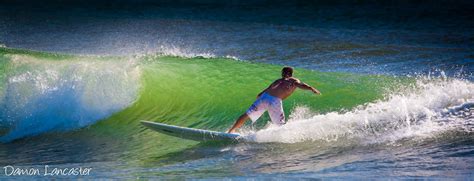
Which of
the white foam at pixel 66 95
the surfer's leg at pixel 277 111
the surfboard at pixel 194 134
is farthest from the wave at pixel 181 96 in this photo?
the surfboard at pixel 194 134

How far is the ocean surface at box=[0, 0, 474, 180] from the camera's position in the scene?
7.68 m

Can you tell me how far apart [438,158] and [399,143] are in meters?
0.87

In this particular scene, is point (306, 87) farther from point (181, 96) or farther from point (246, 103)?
point (181, 96)

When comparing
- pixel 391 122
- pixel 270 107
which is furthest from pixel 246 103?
pixel 391 122

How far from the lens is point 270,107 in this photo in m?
9.28

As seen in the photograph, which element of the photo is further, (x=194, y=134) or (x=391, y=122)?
(x=194, y=134)

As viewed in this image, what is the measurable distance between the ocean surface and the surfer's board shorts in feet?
0.71

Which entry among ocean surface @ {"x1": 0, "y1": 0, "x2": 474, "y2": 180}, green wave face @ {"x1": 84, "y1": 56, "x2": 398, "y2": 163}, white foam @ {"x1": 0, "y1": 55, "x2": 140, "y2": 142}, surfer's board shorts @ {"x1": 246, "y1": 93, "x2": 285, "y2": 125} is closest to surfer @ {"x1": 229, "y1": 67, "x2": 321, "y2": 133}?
surfer's board shorts @ {"x1": 246, "y1": 93, "x2": 285, "y2": 125}

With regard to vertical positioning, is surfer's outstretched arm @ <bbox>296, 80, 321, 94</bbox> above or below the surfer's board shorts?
above

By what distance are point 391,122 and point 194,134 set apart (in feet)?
8.23

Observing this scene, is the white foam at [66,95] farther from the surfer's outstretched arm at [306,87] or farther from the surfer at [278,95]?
the surfer's outstretched arm at [306,87]

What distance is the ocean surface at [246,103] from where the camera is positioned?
7676 mm

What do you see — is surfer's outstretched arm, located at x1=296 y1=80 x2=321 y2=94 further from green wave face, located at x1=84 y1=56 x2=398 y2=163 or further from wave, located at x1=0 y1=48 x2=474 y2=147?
green wave face, located at x1=84 y1=56 x2=398 y2=163

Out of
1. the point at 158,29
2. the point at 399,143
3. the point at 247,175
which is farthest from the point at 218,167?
the point at 158,29
